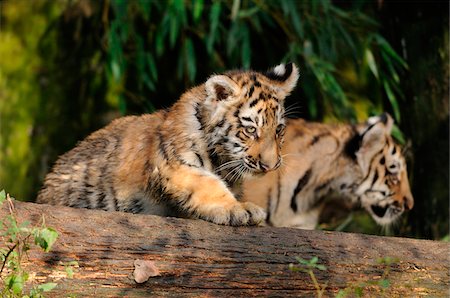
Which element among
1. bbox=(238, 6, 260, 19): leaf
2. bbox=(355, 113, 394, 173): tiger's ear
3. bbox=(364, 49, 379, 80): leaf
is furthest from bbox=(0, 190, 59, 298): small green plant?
bbox=(364, 49, 379, 80): leaf

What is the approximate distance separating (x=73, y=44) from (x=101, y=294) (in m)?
5.02

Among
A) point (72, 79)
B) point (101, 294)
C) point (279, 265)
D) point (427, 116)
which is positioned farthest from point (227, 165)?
point (72, 79)

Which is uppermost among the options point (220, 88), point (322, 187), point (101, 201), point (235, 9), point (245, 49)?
point (235, 9)

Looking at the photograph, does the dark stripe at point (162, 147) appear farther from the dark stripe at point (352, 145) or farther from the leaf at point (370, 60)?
the leaf at point (370, 60)

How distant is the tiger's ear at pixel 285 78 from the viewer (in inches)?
181

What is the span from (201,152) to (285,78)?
659 millimetres

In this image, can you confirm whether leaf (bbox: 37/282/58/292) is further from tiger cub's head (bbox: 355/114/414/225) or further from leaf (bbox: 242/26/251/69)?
leaf (bbox: 242/26/251/69)

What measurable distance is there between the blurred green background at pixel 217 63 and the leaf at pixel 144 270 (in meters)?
3.17

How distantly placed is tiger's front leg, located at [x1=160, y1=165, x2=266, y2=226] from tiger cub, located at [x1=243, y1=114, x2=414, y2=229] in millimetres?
1946

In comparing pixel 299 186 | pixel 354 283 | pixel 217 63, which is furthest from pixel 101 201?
pixel 217 63

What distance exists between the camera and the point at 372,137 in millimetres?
6238

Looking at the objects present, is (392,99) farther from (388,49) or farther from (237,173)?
(237,173)

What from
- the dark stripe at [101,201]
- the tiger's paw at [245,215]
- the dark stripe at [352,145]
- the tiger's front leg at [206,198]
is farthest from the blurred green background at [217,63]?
the tiger's paw at [245,215]

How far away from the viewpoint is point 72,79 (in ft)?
26.5
